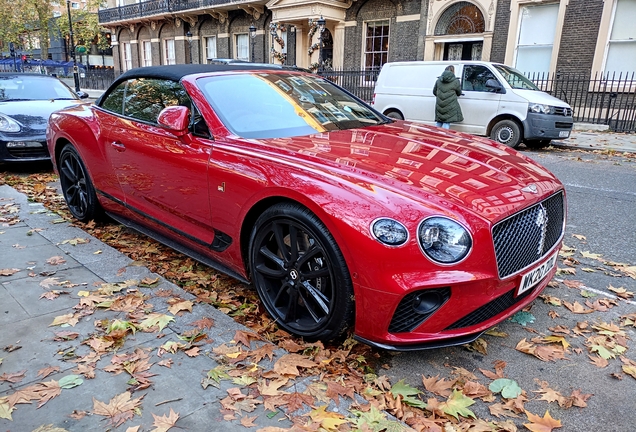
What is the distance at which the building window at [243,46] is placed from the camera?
88.2 feet

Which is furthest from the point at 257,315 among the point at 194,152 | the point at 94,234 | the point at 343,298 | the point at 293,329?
the point at 94,234

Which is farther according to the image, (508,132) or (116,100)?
(508,132)

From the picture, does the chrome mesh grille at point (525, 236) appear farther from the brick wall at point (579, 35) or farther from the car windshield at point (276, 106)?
the brick wall at point (579, 35)

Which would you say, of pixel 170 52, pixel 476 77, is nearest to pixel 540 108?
pixel 476 77

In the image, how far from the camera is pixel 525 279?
256cm

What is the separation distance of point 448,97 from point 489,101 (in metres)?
1.01

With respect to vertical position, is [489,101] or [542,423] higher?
[489,101]

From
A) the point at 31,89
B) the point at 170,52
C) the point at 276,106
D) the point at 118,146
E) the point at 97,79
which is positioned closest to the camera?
the point at 276,106

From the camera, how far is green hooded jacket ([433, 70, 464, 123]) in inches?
423

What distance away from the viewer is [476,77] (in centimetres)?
1128

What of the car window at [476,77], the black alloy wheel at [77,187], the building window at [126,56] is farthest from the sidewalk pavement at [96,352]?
the building window at [126,56]

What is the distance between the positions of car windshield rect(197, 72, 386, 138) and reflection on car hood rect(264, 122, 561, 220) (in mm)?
196

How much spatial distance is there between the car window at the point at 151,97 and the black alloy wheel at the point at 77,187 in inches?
39.7

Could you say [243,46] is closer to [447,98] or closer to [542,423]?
[447,98]
